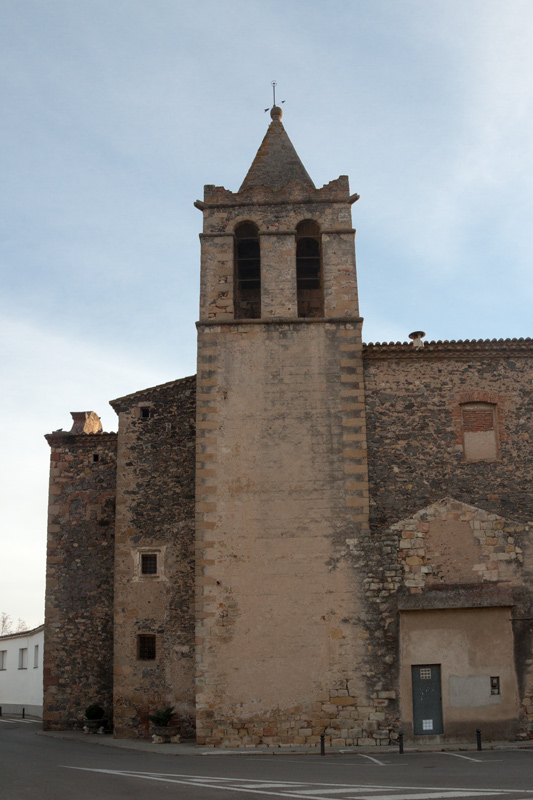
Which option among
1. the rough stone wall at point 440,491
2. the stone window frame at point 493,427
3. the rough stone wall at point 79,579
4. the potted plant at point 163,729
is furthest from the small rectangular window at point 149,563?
the stone window frame at point 493,427

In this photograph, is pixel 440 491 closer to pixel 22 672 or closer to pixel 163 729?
pixel 163 729

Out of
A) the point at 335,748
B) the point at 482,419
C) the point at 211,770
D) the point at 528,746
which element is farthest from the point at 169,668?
the point at 482,419

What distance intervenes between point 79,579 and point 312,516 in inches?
332

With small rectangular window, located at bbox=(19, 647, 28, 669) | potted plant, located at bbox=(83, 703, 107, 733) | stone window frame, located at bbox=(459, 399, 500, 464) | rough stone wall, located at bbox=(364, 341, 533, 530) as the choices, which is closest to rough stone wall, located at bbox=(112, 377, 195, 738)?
potted plant, located at bbox=(83, 703, 107, 733)

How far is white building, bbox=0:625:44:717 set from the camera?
3259cm

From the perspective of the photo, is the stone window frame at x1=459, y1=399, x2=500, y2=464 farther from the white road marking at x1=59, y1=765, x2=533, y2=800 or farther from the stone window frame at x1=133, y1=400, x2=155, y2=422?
the white road marking at x1=59, y1=765, x2=533, y2=800

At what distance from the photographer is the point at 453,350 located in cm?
1845

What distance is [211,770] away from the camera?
13297 millimetres

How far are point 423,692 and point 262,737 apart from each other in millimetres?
3536

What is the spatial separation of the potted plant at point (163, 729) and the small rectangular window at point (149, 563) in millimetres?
3440

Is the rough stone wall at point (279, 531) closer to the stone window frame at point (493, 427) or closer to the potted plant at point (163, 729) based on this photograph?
the potted plant at point (163, 729)

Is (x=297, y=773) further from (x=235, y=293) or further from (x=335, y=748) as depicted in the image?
(x=235, y=293)

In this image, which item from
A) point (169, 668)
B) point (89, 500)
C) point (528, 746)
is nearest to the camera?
point (528, 746)

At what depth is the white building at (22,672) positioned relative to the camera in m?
32.6
